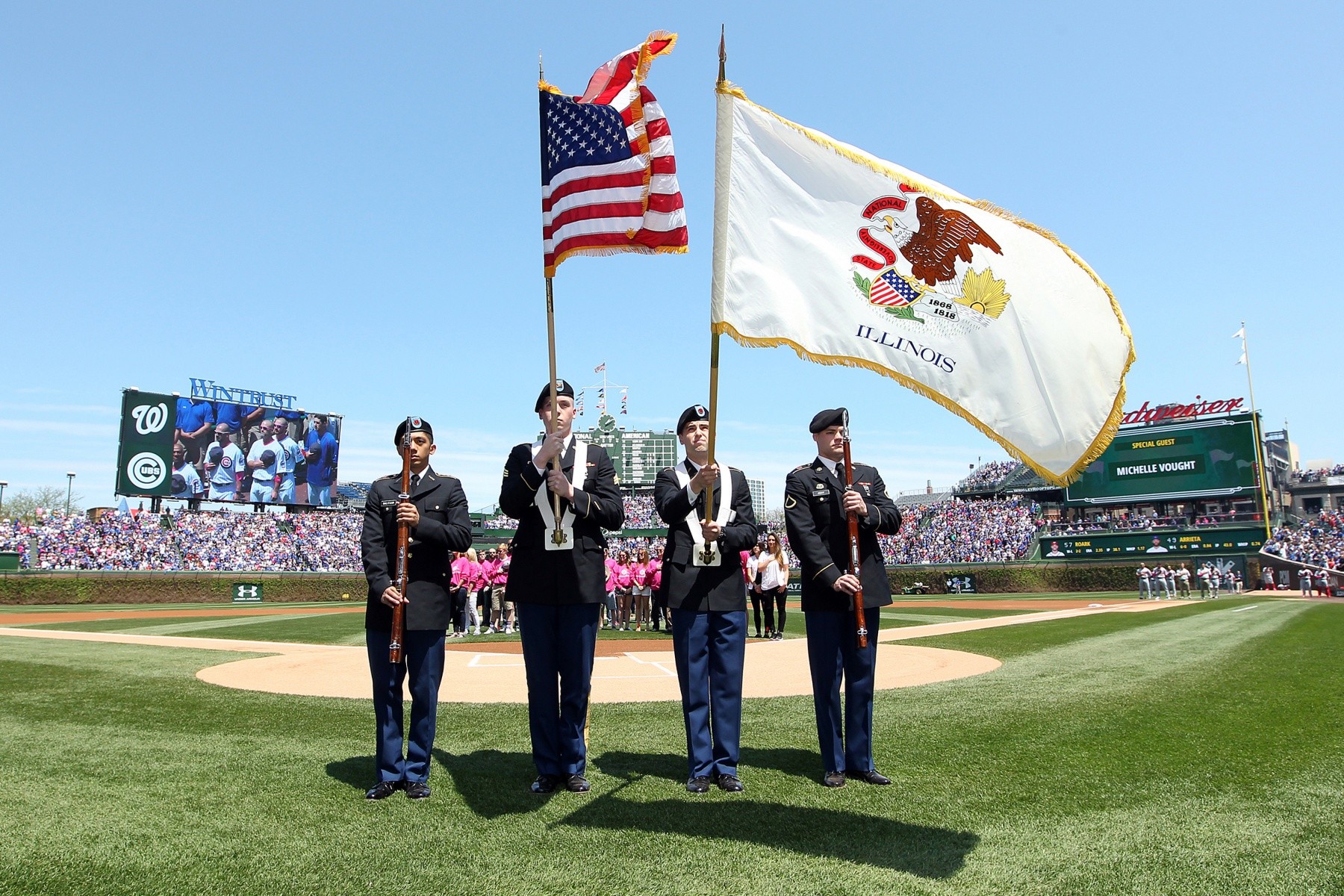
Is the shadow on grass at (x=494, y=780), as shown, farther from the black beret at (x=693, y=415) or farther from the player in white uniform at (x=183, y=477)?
the player in white uniform at (x=183, y=477)

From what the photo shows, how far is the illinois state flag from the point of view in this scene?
4457 mm

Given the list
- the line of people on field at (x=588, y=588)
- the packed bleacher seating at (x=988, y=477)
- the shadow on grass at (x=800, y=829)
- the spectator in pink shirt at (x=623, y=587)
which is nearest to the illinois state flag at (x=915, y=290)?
the line of people on field at (x=588, y=588)

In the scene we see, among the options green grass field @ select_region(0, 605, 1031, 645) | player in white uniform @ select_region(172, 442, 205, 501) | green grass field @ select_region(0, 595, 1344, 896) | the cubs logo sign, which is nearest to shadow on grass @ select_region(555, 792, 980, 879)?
green grass field @ select_region(0, 595, 1344, 896)

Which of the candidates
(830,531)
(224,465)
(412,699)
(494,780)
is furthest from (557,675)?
(224,465)

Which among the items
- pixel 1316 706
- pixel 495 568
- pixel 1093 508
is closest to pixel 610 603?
pixel 495 568

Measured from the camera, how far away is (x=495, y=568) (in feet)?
63.9

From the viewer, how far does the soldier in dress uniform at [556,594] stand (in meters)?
4.96

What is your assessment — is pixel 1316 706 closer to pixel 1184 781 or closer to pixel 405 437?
pixel 1184 781

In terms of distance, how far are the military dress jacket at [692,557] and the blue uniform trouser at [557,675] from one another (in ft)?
1.81

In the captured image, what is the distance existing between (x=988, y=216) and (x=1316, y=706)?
222 inches

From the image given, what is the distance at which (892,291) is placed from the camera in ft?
15.3

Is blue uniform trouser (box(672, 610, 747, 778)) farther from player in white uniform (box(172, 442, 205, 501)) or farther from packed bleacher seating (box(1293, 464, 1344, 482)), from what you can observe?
packed bleacher seating (box(1293, 464, 1344, 482))

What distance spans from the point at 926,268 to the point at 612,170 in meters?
1.93

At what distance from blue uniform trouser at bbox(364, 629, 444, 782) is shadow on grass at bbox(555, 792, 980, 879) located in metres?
1.06
